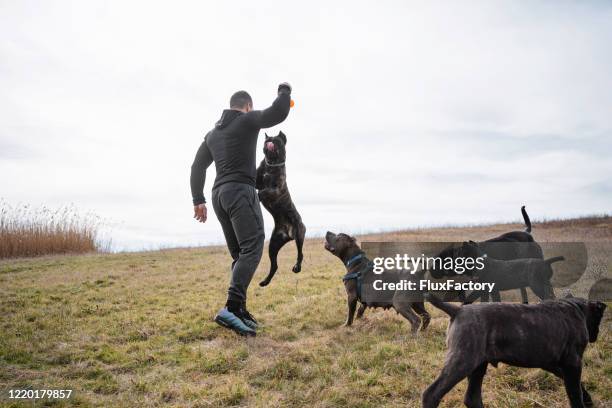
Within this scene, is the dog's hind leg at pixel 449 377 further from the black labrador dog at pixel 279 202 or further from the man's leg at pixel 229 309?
the man's leg at pixel 229 309

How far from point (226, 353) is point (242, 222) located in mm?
1718

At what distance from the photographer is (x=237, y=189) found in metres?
6.11

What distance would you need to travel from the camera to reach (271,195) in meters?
5.61

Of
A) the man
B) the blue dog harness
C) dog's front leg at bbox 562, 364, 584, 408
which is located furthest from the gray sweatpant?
dog's front leg at bbox 562, 364, 584, 408

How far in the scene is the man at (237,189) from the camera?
611 cm

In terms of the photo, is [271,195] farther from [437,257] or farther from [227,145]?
[437,257]

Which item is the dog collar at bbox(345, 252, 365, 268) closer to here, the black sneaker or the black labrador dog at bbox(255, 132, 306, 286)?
the black labrador dog at bbox(255, 132, 306, 286)

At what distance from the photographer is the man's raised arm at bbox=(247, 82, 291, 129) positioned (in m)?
5.44

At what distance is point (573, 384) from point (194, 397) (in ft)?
11.4

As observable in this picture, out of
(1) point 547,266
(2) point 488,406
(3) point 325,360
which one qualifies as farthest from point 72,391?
(1) point 547,266

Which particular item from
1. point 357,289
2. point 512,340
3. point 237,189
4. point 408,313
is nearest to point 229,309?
point 237,189

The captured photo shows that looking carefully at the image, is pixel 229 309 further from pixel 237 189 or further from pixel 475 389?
pixel 475 389

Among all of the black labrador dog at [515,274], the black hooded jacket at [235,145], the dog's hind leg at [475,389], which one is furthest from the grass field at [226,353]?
the black hooded jacket at [235,145]

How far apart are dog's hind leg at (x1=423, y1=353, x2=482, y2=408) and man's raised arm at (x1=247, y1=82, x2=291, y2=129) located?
11.2 ft
